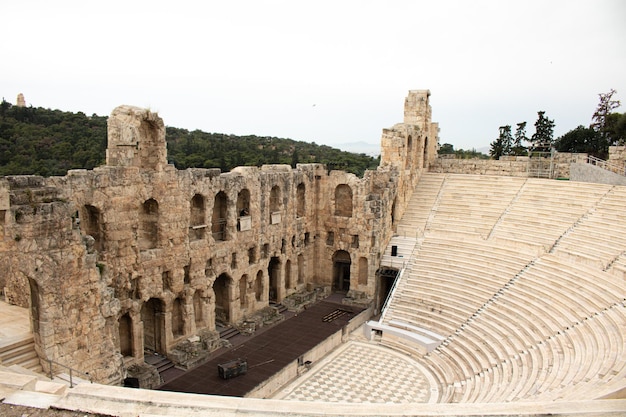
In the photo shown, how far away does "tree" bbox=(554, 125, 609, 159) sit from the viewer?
135 ft

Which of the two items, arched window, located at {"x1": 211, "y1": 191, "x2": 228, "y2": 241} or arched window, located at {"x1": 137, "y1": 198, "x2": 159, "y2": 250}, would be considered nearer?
arched window, located at {"x1": 137, "y1": 198, "x2": 159, "y2": 250}

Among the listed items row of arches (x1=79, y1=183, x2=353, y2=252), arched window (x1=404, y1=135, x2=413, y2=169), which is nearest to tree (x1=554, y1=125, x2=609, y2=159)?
arched window (x1=404, y1=135, x2=413, y2=169)

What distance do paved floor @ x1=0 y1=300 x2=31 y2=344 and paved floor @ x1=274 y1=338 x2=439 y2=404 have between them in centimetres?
875

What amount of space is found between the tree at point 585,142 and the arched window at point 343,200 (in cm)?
2458

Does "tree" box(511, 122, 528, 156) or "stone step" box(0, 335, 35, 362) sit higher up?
"tree" box(511, 122, 528, 156)

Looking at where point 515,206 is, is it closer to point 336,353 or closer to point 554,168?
point 554,168

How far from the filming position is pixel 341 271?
28.6 metres

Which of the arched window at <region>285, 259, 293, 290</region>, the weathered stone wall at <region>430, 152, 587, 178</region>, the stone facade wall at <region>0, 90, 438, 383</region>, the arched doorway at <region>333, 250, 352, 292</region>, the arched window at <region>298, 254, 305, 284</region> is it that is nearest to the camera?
the stone facade wall at <region>0, 90, 438, 383</region>

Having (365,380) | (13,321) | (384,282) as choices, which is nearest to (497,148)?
(384,282)

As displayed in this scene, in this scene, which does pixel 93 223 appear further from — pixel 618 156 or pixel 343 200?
pixel 618 156

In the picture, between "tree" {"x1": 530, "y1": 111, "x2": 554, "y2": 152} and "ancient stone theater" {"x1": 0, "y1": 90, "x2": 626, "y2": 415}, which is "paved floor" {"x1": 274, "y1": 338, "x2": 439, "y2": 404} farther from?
"tree" {"x1": 530, "y1": 111, "x2": 554, "y2": 152}

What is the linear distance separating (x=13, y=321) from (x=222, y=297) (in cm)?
939

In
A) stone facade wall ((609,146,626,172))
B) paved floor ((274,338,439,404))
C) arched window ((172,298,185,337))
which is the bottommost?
paved floor ((274,338,439,404))

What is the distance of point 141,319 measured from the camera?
775 inches
